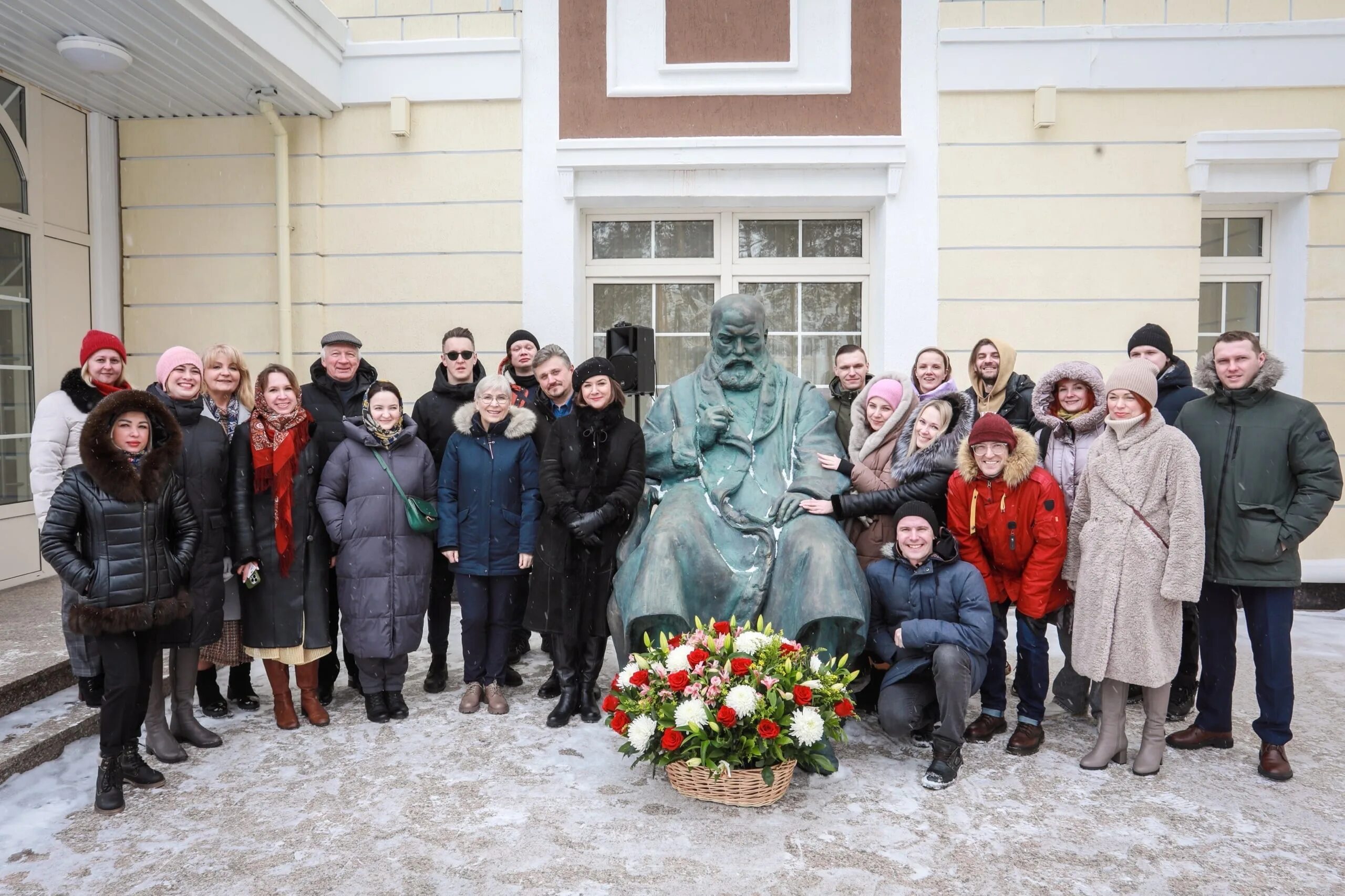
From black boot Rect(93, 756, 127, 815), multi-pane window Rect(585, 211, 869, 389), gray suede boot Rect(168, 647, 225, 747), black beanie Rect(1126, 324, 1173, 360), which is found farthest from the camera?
multi-pane window Rect(585, 211, 869, 389)

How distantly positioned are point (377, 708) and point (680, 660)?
60.7 inches

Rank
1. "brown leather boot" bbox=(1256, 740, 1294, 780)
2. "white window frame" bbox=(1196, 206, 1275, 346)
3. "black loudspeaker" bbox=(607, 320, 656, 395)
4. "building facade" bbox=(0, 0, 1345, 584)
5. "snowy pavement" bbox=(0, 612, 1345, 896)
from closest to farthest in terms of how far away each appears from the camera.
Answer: "snowy pavement" bbox=(0, 612, 1345, 896), "brown leather boot" bbox=(1256, 740, 1294, 780), "black loudspeaker" bbox=(607, 320, 656, 395), "building facade" bbox=(0, 0, 1345, 584), "white window frame" bbox=(1196, 206, 1275, 346)

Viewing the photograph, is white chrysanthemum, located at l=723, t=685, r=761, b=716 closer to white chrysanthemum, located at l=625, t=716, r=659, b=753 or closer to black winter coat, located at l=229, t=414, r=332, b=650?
white chrysanthemum, located at l=625, t=716, r=659, b=753

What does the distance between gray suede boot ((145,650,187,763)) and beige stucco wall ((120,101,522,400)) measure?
9.94ft

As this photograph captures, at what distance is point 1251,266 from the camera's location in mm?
6082

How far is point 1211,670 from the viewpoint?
11.5 feet

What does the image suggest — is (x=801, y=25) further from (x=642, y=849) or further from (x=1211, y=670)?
(x=642, y=849)

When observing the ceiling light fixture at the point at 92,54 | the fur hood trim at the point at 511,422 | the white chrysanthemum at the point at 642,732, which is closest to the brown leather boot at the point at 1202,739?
the white chrysanthemum at the point at 642,732

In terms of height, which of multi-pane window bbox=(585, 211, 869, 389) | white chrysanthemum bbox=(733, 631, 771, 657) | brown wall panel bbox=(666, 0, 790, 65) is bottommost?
white chrysanthemum bbox=(733, 631, 771, 657)

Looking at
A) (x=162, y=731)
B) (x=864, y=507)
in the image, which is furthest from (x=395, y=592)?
(x=864, y=507)

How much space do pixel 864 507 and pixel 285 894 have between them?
2381 mm

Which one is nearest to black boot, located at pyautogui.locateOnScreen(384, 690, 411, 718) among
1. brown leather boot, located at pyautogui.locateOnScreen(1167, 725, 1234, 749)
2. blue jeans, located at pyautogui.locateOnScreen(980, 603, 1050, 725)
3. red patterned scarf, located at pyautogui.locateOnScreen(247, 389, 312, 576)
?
red patterned scarf, located at pyautogui.locateOnScreen(247, 389, 312, 576)

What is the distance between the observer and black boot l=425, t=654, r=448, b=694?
421 centimetres

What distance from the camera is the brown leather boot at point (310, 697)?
3727mm
